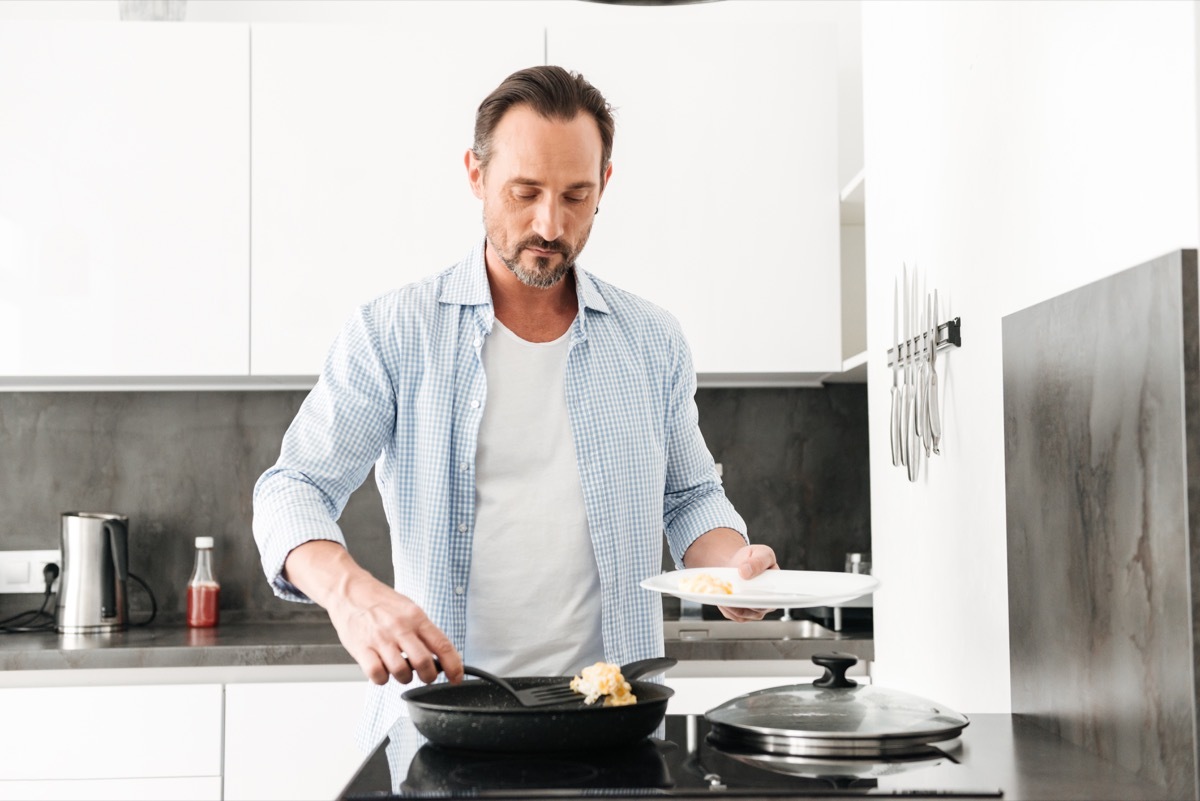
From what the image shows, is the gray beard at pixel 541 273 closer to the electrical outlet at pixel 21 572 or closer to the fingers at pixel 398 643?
the fingers at pixel 398 643

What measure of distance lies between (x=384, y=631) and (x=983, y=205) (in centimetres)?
99

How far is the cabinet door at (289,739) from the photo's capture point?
2404 millimetres

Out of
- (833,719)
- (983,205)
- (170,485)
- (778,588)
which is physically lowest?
(833,719)

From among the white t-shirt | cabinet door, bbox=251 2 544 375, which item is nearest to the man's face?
the white t-shirt

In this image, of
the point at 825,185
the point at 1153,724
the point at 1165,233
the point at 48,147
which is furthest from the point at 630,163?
the point at 1153,724

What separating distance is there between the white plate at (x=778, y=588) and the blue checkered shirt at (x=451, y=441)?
0.23 metres

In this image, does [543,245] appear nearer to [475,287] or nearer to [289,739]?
→ [475,287]

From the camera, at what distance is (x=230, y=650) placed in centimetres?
241

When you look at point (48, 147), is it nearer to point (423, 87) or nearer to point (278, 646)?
point (423, 87)

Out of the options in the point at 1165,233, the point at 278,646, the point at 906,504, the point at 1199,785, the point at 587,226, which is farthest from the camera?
the point at 278,646

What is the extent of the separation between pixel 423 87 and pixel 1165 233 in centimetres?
185

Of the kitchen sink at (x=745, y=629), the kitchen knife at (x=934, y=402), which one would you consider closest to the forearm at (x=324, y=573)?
the kitchen knife at (x=934, y=402)

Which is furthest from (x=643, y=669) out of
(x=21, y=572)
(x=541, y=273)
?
(x=21, y=572)

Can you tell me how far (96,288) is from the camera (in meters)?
2.61
